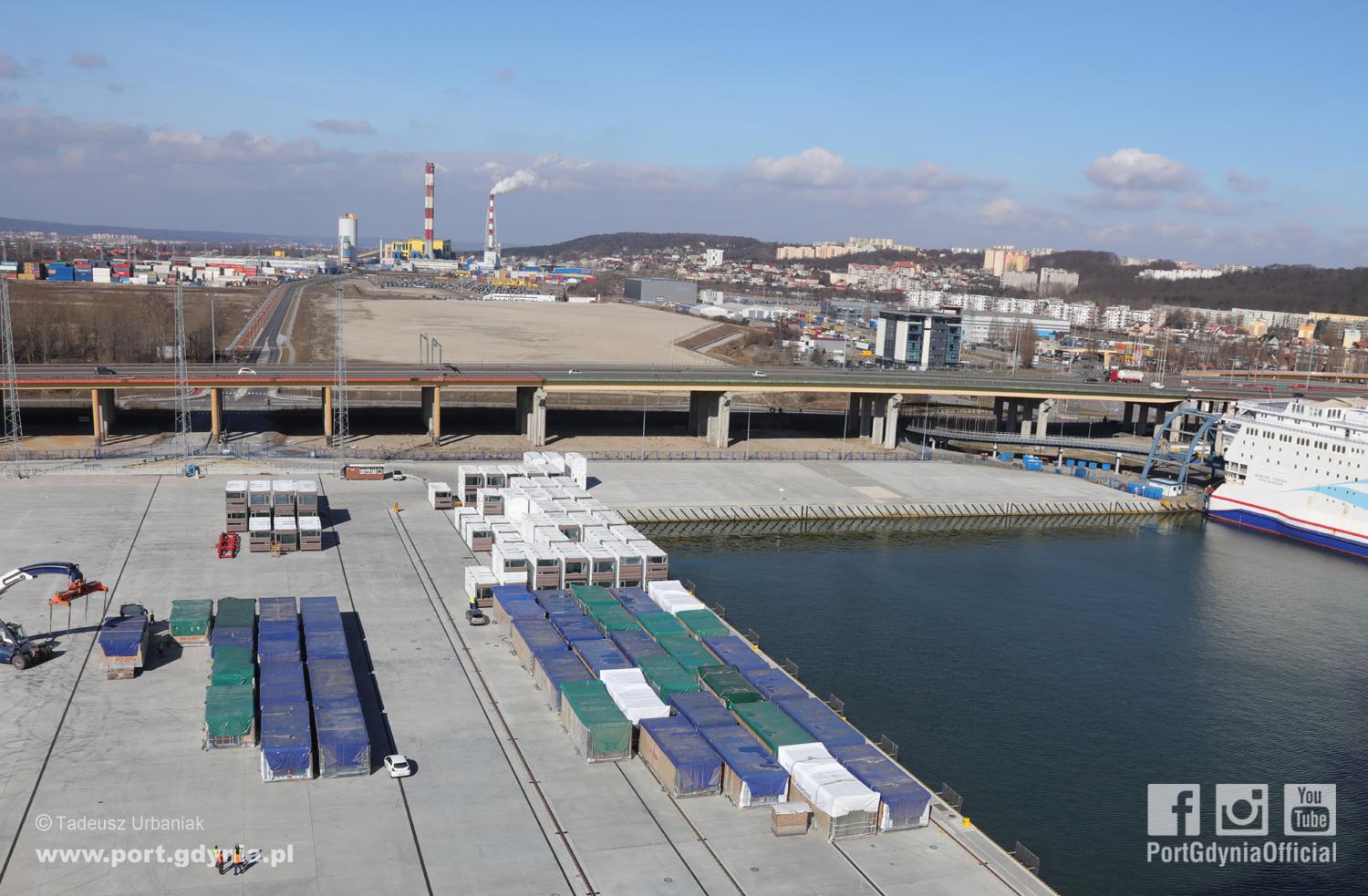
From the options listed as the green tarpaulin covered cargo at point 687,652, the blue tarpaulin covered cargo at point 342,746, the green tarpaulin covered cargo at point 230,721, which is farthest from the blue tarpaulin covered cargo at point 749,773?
the green tarpaulin covered cargo at point 230,721

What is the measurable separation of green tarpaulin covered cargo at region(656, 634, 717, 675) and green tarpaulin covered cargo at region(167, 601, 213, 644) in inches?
546

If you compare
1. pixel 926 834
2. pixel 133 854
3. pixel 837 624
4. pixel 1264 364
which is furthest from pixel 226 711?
pixel 1264 364

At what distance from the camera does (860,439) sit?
77.2m

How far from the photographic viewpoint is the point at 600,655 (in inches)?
1185

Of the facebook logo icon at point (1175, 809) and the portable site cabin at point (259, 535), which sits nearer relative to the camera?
the facebook logo icon at point (1175, 809)

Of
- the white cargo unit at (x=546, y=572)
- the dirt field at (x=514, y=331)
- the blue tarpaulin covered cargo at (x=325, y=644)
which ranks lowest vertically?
the blue tarpaulin covered cargo at (x=325, y=644)

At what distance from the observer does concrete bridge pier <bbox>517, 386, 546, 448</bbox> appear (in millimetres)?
66312

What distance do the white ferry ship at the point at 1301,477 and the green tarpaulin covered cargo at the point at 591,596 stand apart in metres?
42.2

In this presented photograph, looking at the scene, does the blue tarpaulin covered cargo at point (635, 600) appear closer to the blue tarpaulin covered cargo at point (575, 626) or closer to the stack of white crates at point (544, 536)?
the stack of white crates at point (544, 536)

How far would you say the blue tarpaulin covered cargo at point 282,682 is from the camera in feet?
87.2

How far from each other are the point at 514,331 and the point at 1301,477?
312ft

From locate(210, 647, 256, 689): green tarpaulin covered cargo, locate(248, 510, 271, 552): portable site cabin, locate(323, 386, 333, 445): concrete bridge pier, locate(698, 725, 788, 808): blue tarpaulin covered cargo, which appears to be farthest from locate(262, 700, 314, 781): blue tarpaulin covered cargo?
locate(323, 386, 333, 445): concrete bridge pier

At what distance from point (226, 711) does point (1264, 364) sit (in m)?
155

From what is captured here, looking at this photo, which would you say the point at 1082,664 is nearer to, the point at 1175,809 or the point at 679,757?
the point at 1175,809
